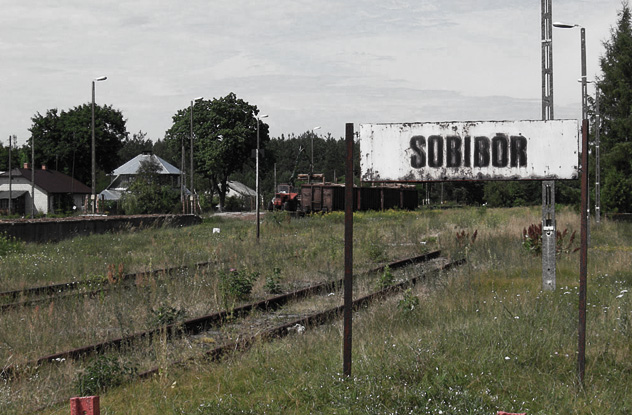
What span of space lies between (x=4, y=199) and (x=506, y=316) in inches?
2769

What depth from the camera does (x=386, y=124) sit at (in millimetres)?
5133

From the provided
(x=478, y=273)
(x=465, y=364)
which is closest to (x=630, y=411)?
(x=465, y=364)

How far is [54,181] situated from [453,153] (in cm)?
7274

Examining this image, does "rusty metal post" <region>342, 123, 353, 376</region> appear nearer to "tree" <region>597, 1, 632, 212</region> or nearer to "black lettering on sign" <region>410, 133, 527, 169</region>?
"black lettering on sign" <region>410, 133, 527, 169</region>

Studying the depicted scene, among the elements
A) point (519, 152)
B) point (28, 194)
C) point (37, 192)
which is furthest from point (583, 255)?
point (28, 194)

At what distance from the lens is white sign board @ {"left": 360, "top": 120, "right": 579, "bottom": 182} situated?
501 cm

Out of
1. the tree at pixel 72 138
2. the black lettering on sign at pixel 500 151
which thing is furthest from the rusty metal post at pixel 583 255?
the tree at pixel 72 138

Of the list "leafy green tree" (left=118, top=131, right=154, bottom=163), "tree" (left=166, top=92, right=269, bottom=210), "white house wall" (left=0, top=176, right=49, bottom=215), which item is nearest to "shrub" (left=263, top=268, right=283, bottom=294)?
"tree" (left=166, top=92, right=269, bottom=210)

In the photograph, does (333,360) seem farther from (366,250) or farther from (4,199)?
(4,199)

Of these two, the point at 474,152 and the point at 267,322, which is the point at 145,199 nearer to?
the point at 267,322

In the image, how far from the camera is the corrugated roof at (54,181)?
68.7 meters

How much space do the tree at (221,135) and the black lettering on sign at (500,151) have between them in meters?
61.9

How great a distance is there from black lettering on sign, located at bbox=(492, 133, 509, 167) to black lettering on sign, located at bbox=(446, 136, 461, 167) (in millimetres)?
262

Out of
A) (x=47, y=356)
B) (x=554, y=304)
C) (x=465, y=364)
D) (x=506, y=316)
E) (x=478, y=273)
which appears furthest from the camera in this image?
(x=478, y=273)
